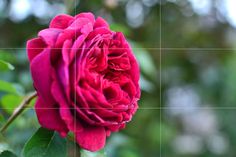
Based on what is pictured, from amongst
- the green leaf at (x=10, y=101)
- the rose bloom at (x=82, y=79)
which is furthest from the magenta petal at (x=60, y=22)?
the green leaf at (x=10, y=101)

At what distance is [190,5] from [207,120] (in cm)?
28

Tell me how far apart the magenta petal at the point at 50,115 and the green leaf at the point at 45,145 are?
A: 18 mm

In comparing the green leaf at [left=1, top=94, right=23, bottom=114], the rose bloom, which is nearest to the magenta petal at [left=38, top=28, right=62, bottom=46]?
the rose bloom

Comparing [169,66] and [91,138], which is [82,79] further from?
[169,66]

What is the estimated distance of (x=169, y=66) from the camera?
106 cm

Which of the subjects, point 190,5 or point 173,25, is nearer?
point 190,5

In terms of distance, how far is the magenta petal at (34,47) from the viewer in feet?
0.93

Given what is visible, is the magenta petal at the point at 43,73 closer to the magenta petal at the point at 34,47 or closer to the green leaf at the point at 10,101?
the magenta petal at the point at 34,47

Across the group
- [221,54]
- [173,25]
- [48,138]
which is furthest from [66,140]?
[221,54]

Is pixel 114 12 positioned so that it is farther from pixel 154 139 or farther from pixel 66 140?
pixel 66 140

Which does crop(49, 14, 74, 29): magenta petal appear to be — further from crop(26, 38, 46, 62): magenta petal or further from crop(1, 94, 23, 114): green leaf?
crop(1, 94, 23, 114): green leaf

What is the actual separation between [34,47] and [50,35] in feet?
0.04

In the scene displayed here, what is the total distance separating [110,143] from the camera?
566mm

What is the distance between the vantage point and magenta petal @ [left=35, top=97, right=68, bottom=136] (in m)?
0.28
